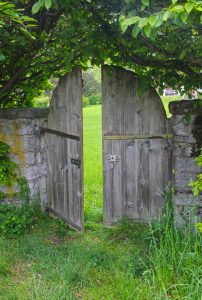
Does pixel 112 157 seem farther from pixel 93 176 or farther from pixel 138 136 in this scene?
pixel 93 176

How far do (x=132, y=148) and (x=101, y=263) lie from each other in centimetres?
154

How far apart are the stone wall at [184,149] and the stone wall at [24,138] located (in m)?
1.97

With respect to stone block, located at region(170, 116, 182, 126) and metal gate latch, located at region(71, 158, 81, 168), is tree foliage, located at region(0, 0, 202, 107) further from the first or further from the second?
metal gate latch, located at region(71, 158, 81, 168)

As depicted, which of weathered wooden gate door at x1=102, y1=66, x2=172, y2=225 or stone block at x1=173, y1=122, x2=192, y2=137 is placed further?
weathered wooden gate door at x1=102, y1=66, x2=172, y2=225

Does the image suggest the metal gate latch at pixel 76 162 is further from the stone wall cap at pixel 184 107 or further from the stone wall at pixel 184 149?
the stone wall cap at pixel 184 107

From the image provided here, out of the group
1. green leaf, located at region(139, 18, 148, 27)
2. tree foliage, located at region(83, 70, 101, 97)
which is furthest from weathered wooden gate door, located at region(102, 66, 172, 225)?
tree foliage, located at region(83, 70, 101, 97)

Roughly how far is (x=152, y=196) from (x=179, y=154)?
781 millimetres

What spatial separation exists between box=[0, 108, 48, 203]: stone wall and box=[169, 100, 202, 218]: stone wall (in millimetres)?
1968

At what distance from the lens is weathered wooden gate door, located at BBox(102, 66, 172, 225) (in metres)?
3.46

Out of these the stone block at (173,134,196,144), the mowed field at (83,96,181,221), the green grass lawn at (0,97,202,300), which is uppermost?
the stone block at (173,134,196,144)

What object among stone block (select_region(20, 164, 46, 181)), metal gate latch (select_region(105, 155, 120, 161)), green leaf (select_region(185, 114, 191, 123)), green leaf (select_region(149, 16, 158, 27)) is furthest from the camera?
stone block (select_region(20, 164, 46, 181))

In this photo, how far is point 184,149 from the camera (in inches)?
122

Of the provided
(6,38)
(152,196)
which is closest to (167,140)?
(152,196)

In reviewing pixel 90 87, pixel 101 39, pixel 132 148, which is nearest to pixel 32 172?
pixel 132 148
